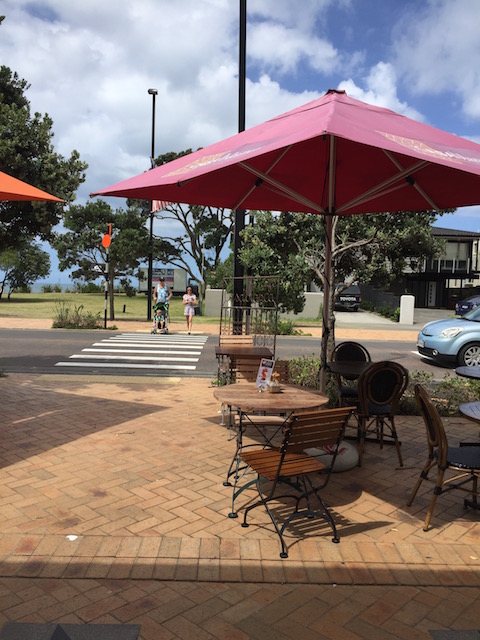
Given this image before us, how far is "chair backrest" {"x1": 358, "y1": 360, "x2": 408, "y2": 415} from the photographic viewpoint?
5.50m

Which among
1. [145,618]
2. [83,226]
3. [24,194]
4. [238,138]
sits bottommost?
[145,618]

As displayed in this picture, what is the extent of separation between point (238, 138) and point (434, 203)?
111 inches

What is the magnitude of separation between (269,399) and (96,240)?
20205 millimetres

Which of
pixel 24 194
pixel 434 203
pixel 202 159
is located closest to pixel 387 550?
pixel 202 159

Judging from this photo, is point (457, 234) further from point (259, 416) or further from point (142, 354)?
point (259, 416)

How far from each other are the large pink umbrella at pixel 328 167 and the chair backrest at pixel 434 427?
5.33ft

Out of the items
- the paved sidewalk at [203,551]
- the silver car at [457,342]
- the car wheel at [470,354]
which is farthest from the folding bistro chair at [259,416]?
the car wheel at [470,354]

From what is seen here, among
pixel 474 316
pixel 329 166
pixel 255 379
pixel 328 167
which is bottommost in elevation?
pixel 255 379

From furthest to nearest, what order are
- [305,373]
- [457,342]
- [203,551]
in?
[457,342], [305,373], [203,551]

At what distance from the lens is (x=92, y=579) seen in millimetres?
3301

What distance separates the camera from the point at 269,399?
4.81 m

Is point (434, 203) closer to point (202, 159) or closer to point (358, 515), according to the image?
point (202, 159)

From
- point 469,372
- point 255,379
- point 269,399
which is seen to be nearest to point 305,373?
point 255,379

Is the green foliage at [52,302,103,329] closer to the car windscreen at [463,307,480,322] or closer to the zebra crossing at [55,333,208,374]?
the zebra crossing at [55,333,208,374]
